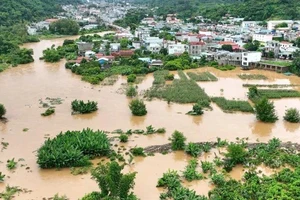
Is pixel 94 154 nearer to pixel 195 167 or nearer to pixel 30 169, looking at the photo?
pixel 30 169

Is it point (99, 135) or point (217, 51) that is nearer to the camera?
point (99, 135)

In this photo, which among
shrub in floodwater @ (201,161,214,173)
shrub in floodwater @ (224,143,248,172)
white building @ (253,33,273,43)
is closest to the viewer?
shrub in floodwater @ (201,161,214,173)

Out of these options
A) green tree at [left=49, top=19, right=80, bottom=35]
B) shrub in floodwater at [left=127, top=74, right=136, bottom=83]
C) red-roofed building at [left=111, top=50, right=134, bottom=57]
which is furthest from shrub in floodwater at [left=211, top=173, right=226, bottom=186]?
green tree at [left=49, top=19, right=80, bottom=35]

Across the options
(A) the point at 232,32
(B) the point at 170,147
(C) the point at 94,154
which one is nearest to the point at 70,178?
(C) the point at 94,154

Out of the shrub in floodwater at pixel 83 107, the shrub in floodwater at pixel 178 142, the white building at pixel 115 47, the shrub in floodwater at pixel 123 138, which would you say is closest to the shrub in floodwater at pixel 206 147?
the shrub in floodwater at pixel 178 142

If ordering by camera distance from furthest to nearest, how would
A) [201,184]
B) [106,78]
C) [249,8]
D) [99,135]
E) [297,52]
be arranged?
1. [249,8]
2. [297,52]
3. [106,78]
4. [99,135]
5. [201,184]

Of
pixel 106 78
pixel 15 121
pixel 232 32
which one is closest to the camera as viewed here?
pixel 15 121

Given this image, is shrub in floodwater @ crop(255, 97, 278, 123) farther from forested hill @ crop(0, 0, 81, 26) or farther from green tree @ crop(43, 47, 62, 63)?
forested hill @ crop(0, 0, 81, 26)
